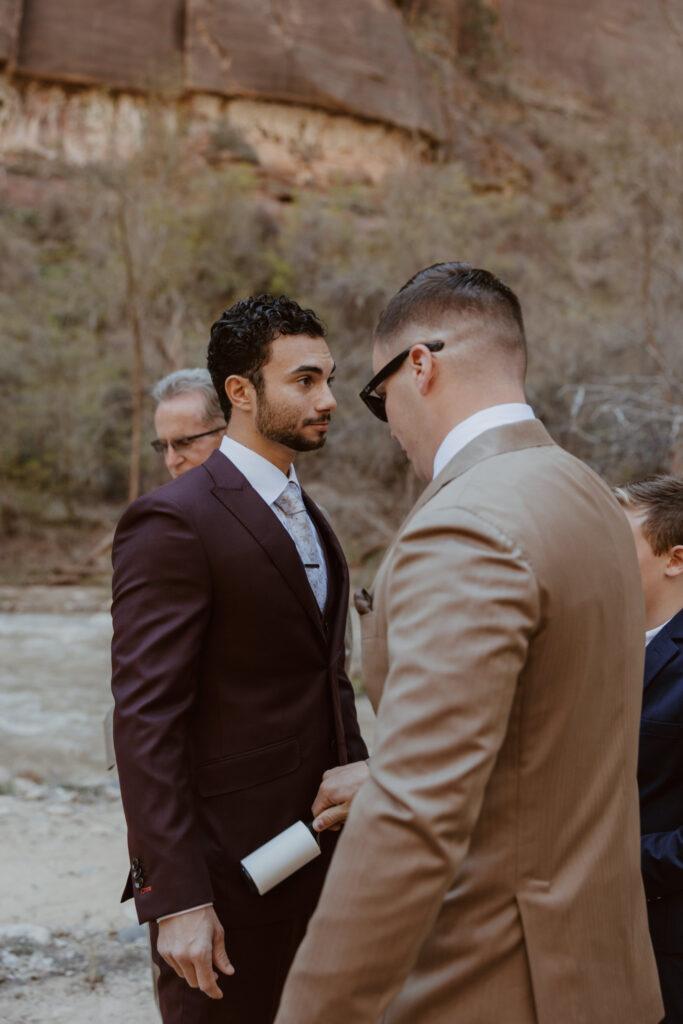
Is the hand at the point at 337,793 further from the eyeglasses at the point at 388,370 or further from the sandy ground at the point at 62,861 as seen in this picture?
the sandy ground at the point at 62,861

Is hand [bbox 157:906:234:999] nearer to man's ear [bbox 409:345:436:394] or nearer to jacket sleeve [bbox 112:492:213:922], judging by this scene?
jacket sleeve [bbox 112:492:213:922]

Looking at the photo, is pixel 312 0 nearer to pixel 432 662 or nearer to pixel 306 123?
pixel 306 123

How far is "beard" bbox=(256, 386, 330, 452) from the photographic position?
79.4 inches

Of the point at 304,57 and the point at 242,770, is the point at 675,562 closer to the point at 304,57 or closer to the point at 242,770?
the point at 242,770

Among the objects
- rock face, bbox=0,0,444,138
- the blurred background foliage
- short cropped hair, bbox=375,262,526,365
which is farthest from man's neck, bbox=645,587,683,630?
rock face, bbox=0,0,444,138

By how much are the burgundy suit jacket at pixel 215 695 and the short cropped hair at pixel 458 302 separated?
64cm

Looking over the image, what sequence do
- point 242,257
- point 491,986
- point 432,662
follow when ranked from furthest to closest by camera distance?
1. point 242,257
2. point 491,986
3. point 432,662

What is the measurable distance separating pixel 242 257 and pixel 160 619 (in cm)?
2543

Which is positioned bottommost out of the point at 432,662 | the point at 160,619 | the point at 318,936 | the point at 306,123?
the point at 318,936

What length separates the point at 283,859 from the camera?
5.74 feet

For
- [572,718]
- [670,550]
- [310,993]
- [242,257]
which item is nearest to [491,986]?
[310,993]

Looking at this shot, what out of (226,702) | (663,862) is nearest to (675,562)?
(663,862)

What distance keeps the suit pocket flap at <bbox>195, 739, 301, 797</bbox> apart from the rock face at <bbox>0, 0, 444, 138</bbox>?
33.0 metres

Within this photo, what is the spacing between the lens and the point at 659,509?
6.71 feet
